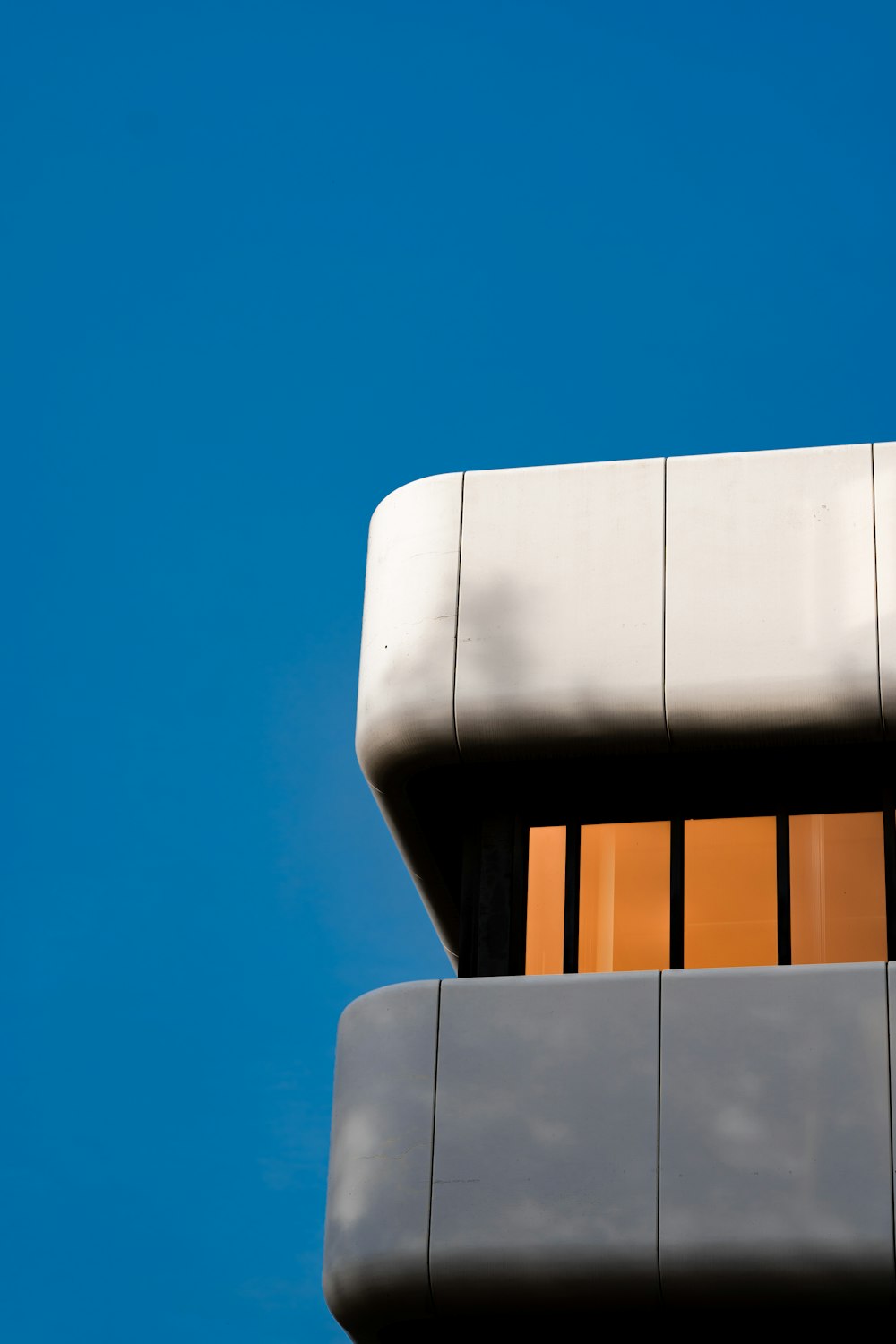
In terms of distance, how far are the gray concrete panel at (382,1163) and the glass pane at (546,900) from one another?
106 cm

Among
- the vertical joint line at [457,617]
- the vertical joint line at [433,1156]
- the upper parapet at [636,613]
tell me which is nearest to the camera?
the vertical joint line at [433,1156]

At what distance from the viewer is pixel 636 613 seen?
17719 millimetres

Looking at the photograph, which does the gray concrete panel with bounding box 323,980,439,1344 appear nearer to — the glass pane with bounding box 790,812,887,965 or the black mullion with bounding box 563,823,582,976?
the black mullion with bounding box 563,823,582,976

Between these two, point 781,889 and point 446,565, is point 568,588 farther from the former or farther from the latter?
point 781,889

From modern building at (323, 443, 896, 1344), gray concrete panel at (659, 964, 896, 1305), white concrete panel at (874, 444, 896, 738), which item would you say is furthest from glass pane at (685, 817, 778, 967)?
white concrete panel at (874, 444, 896, 738)

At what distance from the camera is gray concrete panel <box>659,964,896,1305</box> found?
15.3m

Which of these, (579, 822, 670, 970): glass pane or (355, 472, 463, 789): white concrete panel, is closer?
(579, 822, 670, 970): glass pane

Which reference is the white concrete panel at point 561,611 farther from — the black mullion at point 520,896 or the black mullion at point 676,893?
the black mullion at point 676,893

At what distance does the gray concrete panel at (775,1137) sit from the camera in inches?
604

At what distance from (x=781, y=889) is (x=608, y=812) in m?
1.66

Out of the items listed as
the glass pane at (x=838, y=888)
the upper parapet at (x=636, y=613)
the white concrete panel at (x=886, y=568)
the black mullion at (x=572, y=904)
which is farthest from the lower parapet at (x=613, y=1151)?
the white concrete panel at (x=886, y=568)

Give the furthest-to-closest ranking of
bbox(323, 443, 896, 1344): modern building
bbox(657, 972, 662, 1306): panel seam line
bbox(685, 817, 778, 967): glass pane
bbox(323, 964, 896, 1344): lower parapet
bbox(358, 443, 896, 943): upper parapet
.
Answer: bbox(685, 817, 778, 967): glass pane
bbox(358, 443, 896, 943): upper parapet
bbox(323, 443, 896, 1344): modern building
bbox(657, 972, 662, 1306): panel seam line
bbox(323, 964, 896, 1344): lower parapet

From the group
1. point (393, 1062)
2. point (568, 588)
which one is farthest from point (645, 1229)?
point (568, 588)

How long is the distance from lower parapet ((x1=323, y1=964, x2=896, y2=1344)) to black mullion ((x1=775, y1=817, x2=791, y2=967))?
3.11 ft
